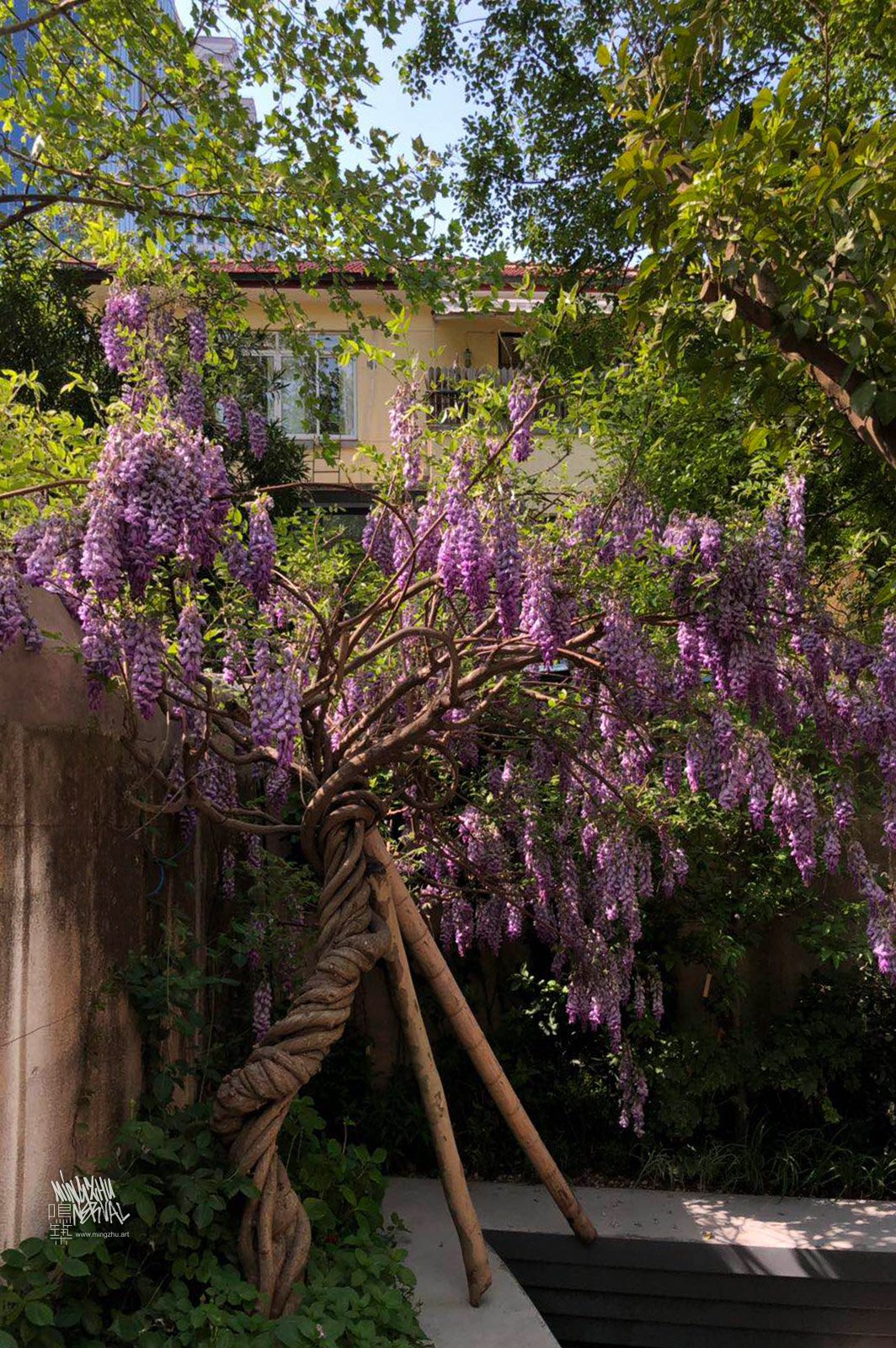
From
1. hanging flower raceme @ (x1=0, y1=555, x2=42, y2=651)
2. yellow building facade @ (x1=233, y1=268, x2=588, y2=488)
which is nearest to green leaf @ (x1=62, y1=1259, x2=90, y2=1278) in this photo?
hanging flower raceme @ (x1=0, y1=555, x2=42, y2=651)

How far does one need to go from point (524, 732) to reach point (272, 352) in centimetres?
834

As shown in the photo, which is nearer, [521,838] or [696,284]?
[696,284]

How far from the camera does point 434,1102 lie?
400 centimetres

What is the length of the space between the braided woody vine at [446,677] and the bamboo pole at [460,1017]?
0.7 inches

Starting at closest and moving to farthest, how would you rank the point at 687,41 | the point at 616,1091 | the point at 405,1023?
1. the point at 687,41
2. the point at 405,1023
3. the point at 616,1091

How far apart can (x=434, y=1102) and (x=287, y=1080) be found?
32.0 inches

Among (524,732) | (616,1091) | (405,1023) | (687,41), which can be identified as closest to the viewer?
(687,41)

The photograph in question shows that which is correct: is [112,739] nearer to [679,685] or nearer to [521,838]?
[679,685]

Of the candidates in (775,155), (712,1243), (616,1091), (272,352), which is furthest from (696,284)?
(272,352)

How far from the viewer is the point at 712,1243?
462 centimetres

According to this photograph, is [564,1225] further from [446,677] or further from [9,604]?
[9,604]

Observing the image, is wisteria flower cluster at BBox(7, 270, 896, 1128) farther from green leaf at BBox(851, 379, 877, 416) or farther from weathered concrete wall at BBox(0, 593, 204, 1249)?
green leaf at BBox(851, 379, 877, 416)

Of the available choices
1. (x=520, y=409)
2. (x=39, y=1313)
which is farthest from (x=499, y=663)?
(x=39, y=1313)

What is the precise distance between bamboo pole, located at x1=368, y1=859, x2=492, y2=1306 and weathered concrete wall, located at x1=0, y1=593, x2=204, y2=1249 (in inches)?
32.7
